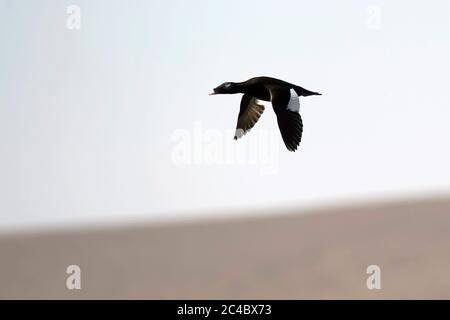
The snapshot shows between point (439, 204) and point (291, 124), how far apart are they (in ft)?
68.4

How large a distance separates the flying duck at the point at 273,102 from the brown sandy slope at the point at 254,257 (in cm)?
995

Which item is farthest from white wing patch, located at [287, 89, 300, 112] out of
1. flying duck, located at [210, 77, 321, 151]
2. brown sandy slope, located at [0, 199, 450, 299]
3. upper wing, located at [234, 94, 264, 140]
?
brown sandy slope, located at [0, 199, 450, 299]

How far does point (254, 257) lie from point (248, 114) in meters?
A: 15.9

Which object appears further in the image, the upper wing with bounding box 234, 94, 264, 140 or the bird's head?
the upper wing with bounding box 234, 94, 264, 140

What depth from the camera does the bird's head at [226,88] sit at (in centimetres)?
895

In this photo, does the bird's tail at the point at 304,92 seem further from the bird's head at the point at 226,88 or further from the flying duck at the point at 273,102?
the bird's head at the point at 226,88

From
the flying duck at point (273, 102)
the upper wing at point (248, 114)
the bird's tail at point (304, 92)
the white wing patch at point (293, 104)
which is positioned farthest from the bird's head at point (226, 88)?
the white wing patch at point (293, 104)

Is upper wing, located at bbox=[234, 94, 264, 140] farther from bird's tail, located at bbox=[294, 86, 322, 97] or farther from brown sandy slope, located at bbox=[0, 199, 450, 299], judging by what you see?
brown sandy slope, located at bbox=[0, 199, 450, 299]

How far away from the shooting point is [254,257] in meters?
25.0

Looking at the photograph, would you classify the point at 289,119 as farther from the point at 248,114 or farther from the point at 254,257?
the point at 254,257

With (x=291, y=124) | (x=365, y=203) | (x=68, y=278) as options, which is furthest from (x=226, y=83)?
(x=365, y=203)

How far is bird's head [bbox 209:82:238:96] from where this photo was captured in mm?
8953

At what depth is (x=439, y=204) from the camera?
27922mm

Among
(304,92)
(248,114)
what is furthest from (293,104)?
(248,114)
